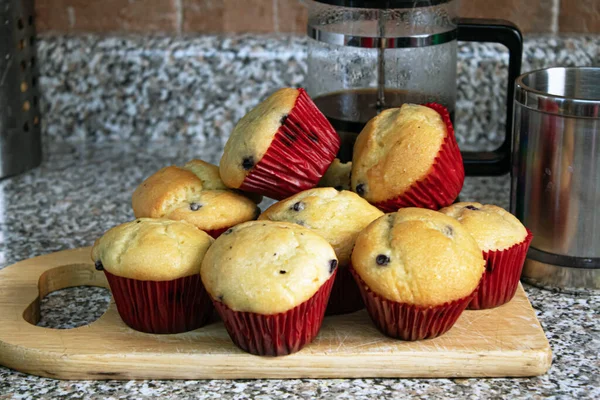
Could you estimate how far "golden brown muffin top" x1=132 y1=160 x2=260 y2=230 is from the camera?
924 millimetres

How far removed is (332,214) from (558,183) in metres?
0.26

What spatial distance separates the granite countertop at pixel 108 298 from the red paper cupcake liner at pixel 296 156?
219 millimetres

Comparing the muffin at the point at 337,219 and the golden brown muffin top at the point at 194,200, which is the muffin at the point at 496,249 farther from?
the golden brown muffin top at the point at 194,200

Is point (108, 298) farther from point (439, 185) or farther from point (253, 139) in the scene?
point (439, 185)

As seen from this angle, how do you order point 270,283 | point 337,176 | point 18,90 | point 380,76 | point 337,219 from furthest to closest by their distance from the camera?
point 18,90 < point 380,76 < point 337,176 < point 337,219 < point 270,283

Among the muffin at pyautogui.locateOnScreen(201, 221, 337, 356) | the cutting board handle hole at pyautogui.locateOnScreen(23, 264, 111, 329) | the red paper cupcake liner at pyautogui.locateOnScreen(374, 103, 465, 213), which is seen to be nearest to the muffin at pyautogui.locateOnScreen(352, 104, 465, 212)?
the red paper cupcake liner at pyautogui.locateOnScreen(374, 103, 465, 213)

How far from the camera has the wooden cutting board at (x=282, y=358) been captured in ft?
2.64

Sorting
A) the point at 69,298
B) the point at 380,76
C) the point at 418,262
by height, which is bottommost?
the point at 69,298

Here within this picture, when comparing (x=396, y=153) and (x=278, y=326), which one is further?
(x=396, y=153)

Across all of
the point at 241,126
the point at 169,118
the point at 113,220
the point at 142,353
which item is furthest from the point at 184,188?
the point at 169,118

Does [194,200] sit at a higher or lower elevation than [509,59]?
lower

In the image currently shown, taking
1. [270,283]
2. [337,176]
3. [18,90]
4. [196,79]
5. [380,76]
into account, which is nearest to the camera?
[270,283]

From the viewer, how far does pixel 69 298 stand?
3.30 feet

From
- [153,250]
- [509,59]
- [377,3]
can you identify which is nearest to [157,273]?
A: [153,250]
